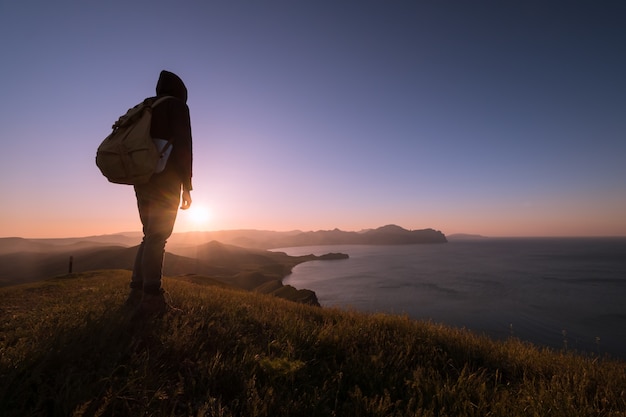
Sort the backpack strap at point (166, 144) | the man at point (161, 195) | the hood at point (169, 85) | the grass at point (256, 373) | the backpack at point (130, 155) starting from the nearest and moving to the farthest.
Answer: the grass at point (256, 373), the backpack at point (130, 155), the backpack strap at point (166, 144), the man at point (161, 195), the hood at point (169, 85)

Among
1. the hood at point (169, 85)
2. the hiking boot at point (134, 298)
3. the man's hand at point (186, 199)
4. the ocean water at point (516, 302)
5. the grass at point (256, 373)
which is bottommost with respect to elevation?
the ocean water at point (516, 302)

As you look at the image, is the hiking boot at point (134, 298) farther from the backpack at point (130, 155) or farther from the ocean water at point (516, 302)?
the ocean water at point (516, 302)

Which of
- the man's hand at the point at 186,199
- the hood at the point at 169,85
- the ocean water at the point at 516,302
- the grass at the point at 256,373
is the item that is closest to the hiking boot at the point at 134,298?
the grass at the point at 256,373

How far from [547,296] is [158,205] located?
79.5 metres

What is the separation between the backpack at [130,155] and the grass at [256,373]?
6.16 feet

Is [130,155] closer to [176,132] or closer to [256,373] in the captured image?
[176,132]

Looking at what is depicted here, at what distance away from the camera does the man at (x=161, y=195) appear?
4004mm

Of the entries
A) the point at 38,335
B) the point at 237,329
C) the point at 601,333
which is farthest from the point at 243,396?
the point at 601,333

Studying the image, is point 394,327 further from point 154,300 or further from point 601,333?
point 601,333

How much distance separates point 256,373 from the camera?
9.42ft

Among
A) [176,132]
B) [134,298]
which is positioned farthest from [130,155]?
[134,298]

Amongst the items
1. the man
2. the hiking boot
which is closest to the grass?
the hiking boot

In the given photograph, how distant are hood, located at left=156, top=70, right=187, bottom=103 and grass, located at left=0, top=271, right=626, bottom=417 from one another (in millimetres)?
3561

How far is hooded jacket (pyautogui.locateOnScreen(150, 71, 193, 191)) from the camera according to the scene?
3.92 metres
